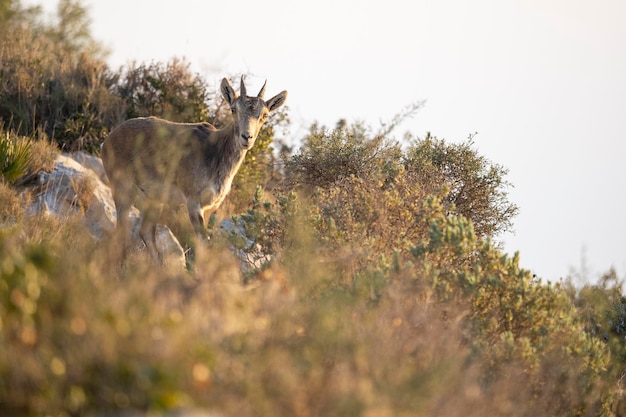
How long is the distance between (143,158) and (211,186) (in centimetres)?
115

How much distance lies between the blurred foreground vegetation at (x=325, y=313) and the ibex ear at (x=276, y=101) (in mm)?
1488

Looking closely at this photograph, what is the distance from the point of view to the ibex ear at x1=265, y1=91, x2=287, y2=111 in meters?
12.6

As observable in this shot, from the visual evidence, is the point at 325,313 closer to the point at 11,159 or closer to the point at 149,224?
the point at 149,224

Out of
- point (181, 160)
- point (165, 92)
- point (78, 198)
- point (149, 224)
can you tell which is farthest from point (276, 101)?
point (165, 92)

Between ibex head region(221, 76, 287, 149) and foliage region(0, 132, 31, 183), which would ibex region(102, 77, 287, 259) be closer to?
ibex head region(221, 76, 287, 149)

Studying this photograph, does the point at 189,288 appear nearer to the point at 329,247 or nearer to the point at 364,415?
the point at 364,415

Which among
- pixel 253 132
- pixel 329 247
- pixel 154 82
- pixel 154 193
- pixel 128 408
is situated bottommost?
pixel 128 408

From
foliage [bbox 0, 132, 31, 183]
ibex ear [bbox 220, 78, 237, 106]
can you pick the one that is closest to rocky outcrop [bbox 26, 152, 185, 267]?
foliage [bbox 0, 132, 31, 183]

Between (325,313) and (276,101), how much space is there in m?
7.56

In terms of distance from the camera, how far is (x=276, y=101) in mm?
12734

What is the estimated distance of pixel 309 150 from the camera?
14305 millimetres

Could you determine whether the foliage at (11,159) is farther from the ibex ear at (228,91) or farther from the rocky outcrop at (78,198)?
the ibex ear at (228,91)

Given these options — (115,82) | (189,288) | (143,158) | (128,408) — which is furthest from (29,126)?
(128,408)

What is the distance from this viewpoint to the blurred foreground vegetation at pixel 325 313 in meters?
4.67
